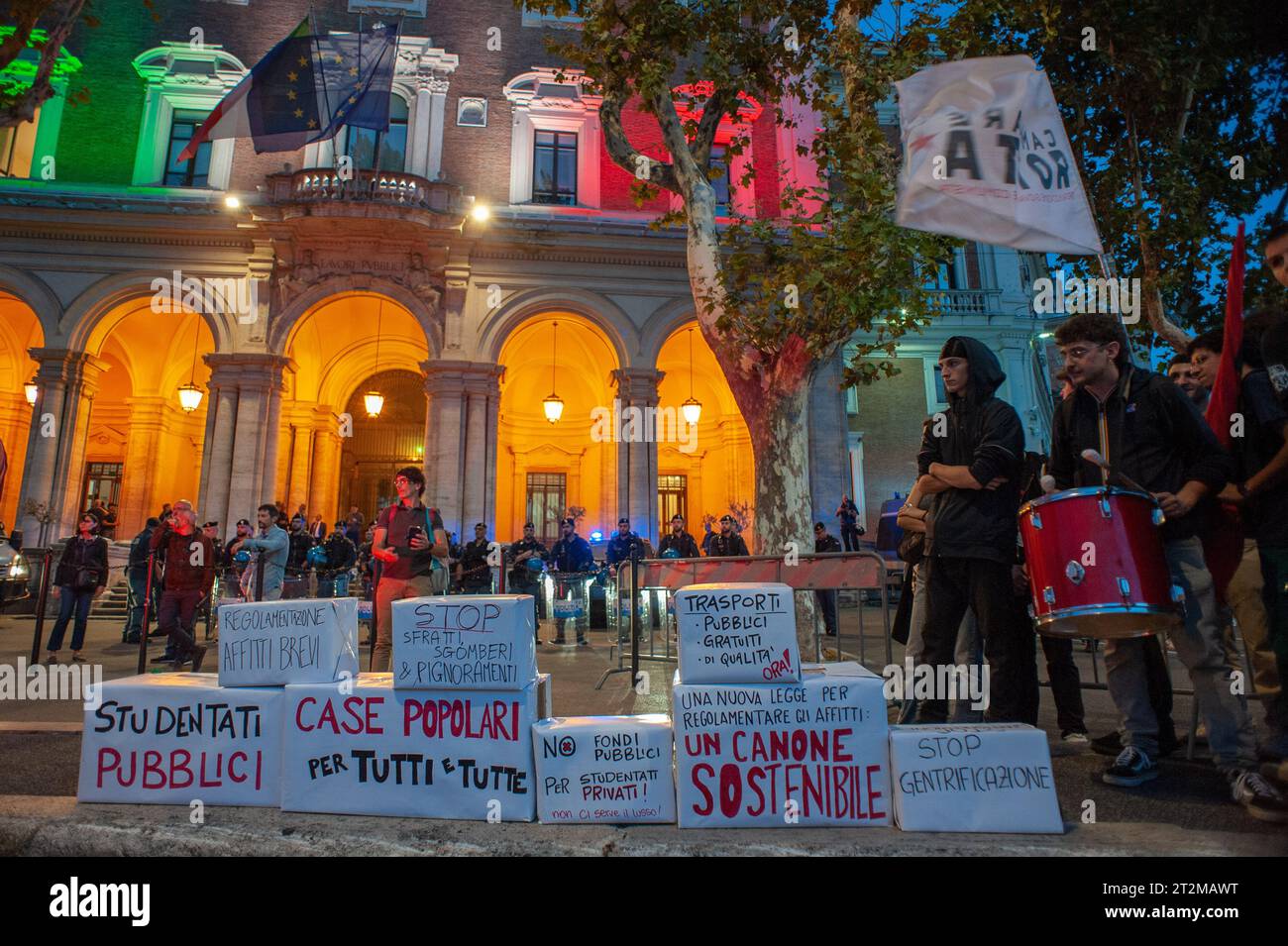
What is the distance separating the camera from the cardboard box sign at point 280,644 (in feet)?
11.4

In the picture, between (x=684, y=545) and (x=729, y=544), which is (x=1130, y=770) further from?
(x=684, y=545)

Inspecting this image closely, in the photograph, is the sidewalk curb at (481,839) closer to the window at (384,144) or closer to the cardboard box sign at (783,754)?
the cardboard box sign at (783,754)

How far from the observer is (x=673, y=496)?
2384 centimetres

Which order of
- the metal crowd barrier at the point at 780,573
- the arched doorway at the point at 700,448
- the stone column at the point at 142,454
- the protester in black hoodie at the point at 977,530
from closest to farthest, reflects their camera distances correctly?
the protester in black hoodie at the point at 977,530 → the metal crowd barrier at the point at 780,573 → the stone column at the point at 142,454 → the arched doorway at the point at 700,448

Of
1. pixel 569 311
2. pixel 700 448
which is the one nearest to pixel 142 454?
pixel 569 311

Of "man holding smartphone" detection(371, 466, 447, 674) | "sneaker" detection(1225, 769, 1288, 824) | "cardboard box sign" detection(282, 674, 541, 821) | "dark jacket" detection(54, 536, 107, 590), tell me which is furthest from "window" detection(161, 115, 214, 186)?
"sneaker" detection(1225, 769, 1288, 824)

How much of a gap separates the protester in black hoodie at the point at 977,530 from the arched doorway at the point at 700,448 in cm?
1700

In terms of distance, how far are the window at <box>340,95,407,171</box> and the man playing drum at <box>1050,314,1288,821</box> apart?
733 inches

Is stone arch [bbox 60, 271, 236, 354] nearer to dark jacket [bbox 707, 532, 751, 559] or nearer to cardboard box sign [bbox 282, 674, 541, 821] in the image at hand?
dark jacket [bbox 707, 532, 751, 559]

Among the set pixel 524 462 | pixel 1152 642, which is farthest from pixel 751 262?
pixel 524 462

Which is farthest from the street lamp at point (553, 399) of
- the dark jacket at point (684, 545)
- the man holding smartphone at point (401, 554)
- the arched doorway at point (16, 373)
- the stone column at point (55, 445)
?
the arched doorway at point (16, 373)

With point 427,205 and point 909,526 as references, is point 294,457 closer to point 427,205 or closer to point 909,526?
point 427,205

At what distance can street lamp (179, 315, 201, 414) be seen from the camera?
54.7 feet
